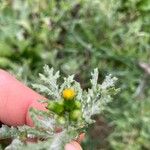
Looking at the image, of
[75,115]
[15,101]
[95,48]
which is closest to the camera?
[75,115]

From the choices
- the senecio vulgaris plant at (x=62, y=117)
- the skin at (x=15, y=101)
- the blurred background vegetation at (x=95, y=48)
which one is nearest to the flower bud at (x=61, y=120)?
the senecio vulgaris plant at (x=62, y=117)

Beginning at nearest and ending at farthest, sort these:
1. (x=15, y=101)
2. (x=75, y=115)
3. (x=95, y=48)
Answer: (x=75, y=115) → (x=15, y=101) → (x=95, y=48)

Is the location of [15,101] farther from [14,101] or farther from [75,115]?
[75,115]

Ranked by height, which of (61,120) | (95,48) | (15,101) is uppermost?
(95,48)

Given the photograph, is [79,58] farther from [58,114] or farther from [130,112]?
[58,114]

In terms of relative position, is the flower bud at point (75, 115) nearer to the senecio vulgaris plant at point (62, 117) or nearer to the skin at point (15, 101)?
the senecio vulgaris plant at point (62, 117)

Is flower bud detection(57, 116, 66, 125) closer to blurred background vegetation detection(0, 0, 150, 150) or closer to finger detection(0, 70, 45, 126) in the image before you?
finger detection(0, 70, 45, 126)

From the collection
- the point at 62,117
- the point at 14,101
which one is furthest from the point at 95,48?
the point at 62,117

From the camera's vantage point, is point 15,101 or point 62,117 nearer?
point 62,117
